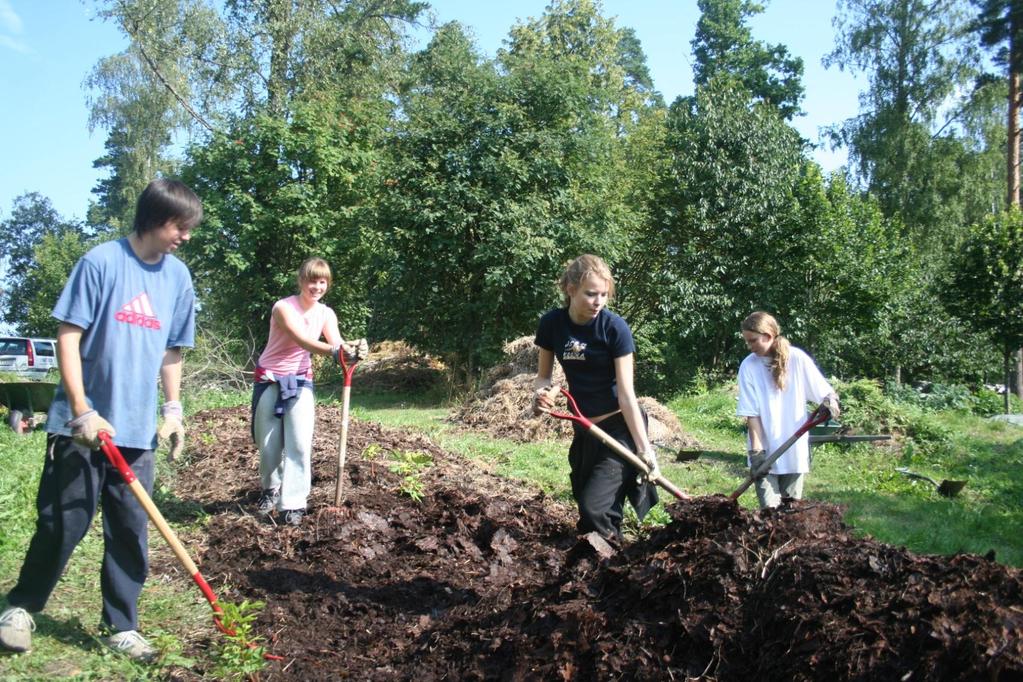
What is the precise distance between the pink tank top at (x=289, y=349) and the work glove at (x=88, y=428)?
216cm

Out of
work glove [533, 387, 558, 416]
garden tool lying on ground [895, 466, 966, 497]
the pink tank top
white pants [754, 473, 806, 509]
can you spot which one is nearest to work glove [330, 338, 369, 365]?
the pink tank top

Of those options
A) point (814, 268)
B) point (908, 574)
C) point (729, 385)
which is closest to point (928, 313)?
point (814, 268)

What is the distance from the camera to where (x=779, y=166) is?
1964 centimetres

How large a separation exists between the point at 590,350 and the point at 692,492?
14.4 feet

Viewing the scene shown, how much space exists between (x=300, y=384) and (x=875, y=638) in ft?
12.6

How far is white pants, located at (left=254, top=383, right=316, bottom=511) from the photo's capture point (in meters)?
5.54

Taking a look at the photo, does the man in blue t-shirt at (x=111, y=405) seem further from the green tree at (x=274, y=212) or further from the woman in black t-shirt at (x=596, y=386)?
the green tree at (x=274, y=212)

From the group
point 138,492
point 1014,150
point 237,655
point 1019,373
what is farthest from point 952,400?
point 138,492

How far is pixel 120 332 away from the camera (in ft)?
11.7

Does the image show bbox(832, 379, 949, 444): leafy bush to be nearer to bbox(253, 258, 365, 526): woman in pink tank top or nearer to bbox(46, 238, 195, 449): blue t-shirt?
bbox(253, 258, 365, 526): woman in pink tank top

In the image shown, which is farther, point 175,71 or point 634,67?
point 634,67

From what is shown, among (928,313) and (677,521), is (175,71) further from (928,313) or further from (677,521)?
(677,521)

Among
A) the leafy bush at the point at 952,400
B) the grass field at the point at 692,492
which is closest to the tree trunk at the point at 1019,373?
the leafy bush at the point at 952,400

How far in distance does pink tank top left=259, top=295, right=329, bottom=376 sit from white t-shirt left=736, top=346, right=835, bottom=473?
265 centimetres
